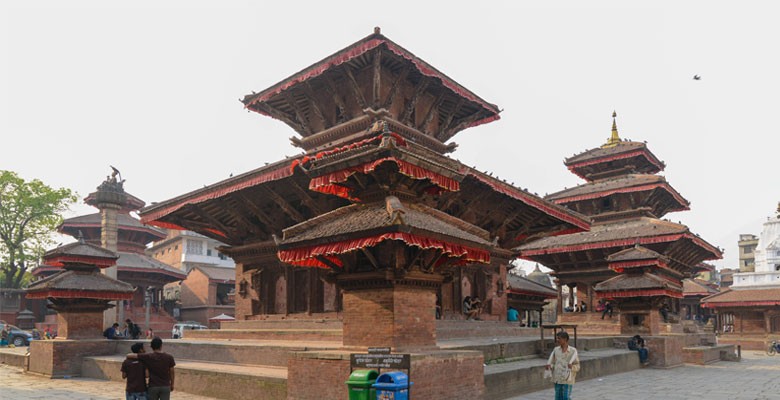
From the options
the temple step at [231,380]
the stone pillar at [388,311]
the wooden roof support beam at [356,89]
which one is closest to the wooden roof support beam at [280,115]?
the wooden roof support beam at [356,89]

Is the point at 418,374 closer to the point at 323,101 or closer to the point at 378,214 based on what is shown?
the point at 378,214

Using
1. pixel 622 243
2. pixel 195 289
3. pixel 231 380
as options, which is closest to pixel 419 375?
pixel 231 380

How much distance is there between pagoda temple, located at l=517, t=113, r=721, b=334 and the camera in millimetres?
22297

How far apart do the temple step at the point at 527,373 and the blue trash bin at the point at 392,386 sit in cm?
384

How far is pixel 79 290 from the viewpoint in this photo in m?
19.1

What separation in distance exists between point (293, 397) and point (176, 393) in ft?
14.8

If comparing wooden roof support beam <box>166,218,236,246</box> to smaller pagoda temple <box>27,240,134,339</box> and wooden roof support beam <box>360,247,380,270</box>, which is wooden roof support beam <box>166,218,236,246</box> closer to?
smaller pagoda temple <box>27,240,134,339</box>

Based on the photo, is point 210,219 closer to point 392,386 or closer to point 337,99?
point 337,99

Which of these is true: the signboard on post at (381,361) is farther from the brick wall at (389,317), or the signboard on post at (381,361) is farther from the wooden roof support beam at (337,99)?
the wooden roof support beam at (337,99)

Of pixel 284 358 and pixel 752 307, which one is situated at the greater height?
pixel 284 358

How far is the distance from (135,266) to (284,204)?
25640mm

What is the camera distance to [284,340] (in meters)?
16.4

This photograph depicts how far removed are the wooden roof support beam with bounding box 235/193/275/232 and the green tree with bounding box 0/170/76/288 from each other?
115 feet

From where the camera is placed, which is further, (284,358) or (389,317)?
(284,358)
